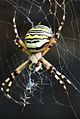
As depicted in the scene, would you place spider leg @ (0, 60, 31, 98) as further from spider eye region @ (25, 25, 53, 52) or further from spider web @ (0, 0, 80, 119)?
spider eye region @ (25, 25, 53, 52)

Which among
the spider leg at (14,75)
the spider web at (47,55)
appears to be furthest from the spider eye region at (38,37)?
the spider web at (47,55)

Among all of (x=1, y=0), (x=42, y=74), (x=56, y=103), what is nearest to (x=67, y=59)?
(x=42, y=74)

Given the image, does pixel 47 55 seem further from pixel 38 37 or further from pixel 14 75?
pixel 38 37

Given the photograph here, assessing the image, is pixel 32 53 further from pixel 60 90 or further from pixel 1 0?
pixel 60 90

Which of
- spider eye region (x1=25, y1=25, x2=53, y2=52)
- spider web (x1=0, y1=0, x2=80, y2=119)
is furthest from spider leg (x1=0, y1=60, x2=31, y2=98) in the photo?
spider eye region (x1=25, y1=25, x2=53, y2=52)

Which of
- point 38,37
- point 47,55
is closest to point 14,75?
point 38,37

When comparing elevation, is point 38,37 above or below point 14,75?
above
